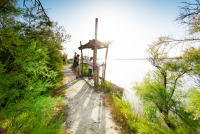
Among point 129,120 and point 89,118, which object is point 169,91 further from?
point 89,118

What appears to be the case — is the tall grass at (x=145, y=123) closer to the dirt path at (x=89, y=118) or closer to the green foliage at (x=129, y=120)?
the green foliage at (x=129, y=120)

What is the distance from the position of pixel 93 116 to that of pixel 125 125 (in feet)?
3.85

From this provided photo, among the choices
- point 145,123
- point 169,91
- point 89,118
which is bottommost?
point 89,118

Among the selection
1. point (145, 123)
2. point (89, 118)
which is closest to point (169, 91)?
point (145, 123)

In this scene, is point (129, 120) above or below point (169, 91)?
below

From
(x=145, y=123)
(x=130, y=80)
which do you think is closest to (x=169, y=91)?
(x=145, y=123)

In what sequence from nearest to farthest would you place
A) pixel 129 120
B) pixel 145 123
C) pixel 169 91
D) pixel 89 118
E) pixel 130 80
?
pixel 169 91
pixel 145 123
pixel 129 120
pixel 89 118
pixel 130 80

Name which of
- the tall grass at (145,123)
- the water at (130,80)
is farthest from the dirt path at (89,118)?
the water at (130,80)

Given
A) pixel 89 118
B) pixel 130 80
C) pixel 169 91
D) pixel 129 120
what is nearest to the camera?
pixel 169 91

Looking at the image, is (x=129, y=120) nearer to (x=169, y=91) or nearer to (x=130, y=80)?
(x=169, y=91)

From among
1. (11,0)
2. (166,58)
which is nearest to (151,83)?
(166,58)

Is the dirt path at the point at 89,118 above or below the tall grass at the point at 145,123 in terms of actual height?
below

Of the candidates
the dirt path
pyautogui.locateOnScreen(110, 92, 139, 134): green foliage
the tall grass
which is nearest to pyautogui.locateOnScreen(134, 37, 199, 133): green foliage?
the tall grass

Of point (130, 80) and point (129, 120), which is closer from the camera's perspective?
point (129, 120)
